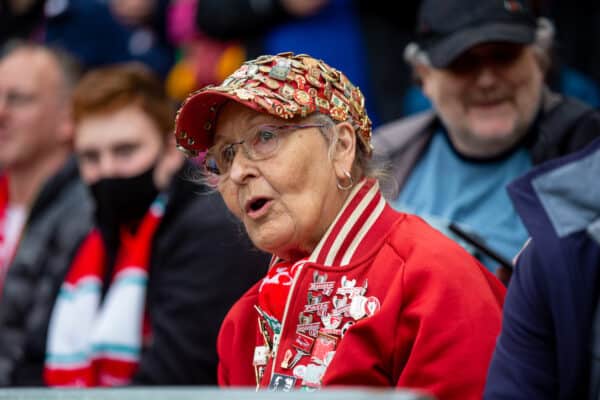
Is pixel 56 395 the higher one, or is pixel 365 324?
pixel 56 395

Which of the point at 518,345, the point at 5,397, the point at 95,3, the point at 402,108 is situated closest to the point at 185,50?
the point at 95,3

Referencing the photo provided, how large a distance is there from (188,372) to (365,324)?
1754mm

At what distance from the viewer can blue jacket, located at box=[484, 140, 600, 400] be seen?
2.41 meters

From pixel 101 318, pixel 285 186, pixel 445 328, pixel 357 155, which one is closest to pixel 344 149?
pixel 357 155

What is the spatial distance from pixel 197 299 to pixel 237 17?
6.71 ft

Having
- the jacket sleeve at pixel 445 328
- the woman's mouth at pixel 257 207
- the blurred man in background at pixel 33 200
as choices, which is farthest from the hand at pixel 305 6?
the jacket sleeve at pixel 445 328

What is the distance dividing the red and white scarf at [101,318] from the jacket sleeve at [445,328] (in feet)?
6.62

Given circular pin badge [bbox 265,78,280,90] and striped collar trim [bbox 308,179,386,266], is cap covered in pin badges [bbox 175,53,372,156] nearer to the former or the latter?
circular pin badge [bbox 265,78,280,90]

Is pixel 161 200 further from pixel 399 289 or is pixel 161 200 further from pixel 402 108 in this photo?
pixel 399 289

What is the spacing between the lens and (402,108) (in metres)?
5.54

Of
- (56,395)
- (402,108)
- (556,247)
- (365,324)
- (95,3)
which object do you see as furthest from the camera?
(95,3)

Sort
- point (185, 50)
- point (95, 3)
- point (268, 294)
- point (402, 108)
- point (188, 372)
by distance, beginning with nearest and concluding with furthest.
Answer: point (268, 294) → point (188, 372) → point (402, 108) → point (185, 50) → point (95, 3)

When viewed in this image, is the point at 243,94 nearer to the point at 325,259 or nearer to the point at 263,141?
the point at 263,141

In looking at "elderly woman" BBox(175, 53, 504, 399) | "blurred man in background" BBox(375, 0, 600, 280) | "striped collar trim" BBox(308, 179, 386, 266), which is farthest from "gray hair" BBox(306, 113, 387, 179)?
"blurred man in background" BBox(375, 0, 600, 280)
